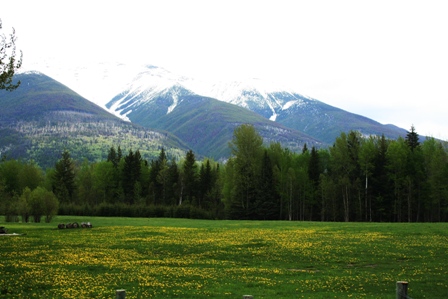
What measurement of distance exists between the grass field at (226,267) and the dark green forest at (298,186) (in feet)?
139

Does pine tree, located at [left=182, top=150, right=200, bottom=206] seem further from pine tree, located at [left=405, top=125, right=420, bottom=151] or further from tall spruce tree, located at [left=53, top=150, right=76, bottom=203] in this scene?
pine tree, located at [left=405, top=125, right=420, bottom=151]

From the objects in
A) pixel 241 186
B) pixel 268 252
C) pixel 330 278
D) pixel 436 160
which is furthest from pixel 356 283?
pixel 241 186

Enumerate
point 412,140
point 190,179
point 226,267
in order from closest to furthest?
point 226,267
point 412,140
point 190,179

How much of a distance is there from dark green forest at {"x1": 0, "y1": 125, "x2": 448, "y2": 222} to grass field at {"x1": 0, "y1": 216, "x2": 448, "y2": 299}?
42.4 m

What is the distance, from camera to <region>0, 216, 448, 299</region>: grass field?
72.4 feet

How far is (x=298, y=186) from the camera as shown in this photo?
341 feet

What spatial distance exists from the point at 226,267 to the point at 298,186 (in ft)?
249

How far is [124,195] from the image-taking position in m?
134

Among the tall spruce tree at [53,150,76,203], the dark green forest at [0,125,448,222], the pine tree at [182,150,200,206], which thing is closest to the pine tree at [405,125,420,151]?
the dark green forest at [0,125,448,222]

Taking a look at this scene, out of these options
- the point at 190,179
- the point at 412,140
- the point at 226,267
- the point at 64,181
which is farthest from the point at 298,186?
the point at 226,267

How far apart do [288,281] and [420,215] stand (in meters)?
84.7

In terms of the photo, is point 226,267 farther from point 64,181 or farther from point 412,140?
point 64,181

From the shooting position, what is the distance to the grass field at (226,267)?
22.1 meters

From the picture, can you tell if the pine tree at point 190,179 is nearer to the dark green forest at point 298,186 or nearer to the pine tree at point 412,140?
the dark green forest at point 298,186
